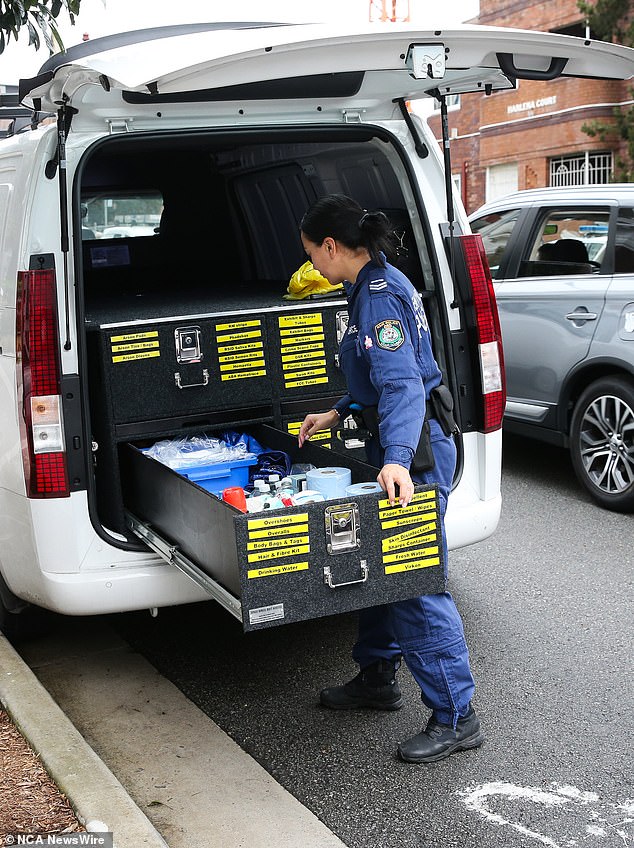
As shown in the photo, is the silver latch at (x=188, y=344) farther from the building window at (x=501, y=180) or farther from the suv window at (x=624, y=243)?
the building window at (x=501, y=180)

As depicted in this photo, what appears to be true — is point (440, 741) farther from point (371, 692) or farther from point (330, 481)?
point (330, 481)

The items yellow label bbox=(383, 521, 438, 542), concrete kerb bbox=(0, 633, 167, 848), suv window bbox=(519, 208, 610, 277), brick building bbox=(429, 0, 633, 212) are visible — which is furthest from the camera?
brick building bbox=(429, 0, 633, 212)

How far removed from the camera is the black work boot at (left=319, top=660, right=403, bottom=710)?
156 inches

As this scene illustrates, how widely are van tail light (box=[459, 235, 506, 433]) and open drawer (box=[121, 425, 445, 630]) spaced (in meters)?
1.12

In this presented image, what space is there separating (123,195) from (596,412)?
10.3 feet

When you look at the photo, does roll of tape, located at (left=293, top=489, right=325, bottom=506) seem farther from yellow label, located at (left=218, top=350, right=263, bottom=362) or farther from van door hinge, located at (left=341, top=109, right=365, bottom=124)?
van door hinge, located at (left=341, top=109, right=365, bottom=124)

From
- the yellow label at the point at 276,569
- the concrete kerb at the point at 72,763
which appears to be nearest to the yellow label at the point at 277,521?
the yellow label at the point at 276,569

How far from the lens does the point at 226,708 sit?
13.3 ft

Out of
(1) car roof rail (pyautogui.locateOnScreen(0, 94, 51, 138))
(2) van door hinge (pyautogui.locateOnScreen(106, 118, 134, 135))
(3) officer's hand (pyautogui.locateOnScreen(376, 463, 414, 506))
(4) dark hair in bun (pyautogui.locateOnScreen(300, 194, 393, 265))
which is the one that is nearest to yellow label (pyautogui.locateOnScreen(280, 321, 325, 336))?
(4) dark hair in bun (pyautogui.locateOnScreen(300, 194, 393, 265))

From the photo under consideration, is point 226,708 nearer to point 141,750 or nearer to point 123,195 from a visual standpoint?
point 141,750

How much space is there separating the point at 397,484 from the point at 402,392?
12.3 inches

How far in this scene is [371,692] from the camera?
13.0ft

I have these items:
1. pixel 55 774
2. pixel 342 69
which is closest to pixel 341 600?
pixel 55 774

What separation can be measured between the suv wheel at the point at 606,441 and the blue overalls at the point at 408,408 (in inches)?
116
